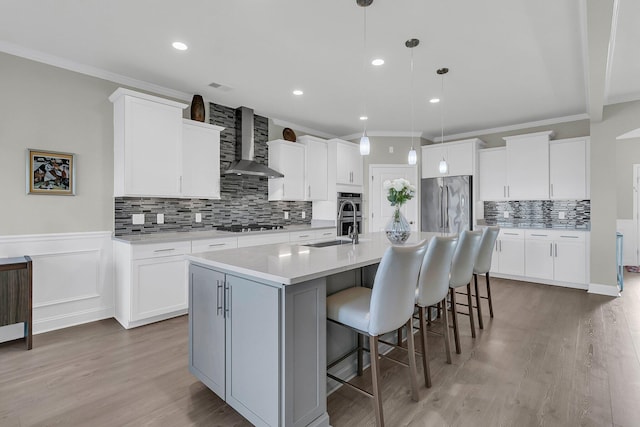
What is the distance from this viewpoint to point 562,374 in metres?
2.26

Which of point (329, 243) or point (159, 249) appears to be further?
point (159, 249)

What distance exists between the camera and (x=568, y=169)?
15.6 ft

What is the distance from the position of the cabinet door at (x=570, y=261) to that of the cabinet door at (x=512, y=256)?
0.45 meters

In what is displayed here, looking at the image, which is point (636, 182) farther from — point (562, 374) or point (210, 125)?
point (210, 125)

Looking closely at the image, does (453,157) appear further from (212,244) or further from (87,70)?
(87,70)

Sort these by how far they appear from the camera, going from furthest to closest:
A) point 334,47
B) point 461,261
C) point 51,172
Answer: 1. point 51,172
2. point 334,47
3. point 461,261

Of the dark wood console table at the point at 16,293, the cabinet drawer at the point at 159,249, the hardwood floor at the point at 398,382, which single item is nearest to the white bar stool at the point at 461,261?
the hardwood floor at the point at 398,382

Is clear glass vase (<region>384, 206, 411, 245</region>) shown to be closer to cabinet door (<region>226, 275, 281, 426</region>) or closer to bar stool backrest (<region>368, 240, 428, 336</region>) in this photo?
bar stool backrest (<region>368, 240, 428, 336</region>)

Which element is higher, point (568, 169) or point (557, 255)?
point (568, 169)

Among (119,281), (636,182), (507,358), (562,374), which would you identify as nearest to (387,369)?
(507,358)

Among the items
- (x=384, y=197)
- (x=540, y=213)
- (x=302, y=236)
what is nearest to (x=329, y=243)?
(x=302, y=236)

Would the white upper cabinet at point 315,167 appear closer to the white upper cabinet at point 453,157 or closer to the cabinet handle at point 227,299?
the white upper cabinet at point 453,157

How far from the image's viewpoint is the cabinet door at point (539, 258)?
4789 mm

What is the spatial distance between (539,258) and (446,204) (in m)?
1.61
